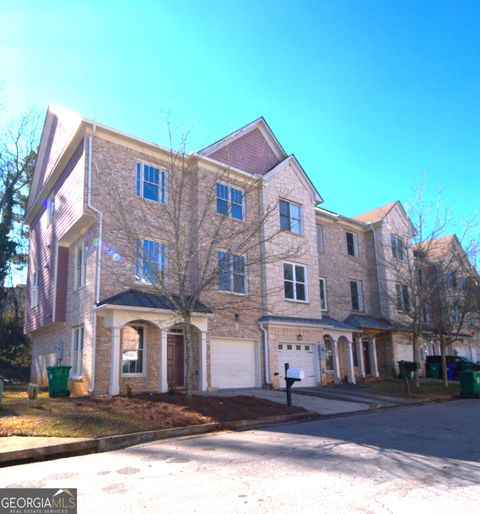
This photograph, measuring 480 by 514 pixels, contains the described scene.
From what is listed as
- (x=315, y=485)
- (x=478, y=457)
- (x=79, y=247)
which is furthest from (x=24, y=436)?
(x=79, y=247)

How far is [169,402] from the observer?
12.6 meters

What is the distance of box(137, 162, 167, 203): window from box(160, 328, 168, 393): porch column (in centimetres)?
543

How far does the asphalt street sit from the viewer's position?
5089mm

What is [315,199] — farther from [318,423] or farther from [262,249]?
[318,423]

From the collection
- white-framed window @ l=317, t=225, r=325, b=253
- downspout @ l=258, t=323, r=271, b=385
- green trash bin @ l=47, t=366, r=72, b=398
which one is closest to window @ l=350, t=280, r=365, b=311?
white-framed window @ l=317, t=225, r=325, b=253

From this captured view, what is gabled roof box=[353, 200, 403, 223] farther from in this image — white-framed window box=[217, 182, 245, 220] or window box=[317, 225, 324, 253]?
white-framed window box=[217, 182, 245, 220]

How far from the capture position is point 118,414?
10.8m

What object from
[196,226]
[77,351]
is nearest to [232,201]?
[196,226]

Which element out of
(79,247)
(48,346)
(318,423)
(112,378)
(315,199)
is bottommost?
(318,423)

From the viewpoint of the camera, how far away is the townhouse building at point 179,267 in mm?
15984

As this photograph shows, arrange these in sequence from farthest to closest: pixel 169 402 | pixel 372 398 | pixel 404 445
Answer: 1. pixel 372 398
2. pixel 169 402
3. pixel 404 445

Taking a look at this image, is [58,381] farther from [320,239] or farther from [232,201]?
Answer: [320,239]

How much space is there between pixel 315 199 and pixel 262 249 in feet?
17.1

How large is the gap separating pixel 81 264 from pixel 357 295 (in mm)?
16705
